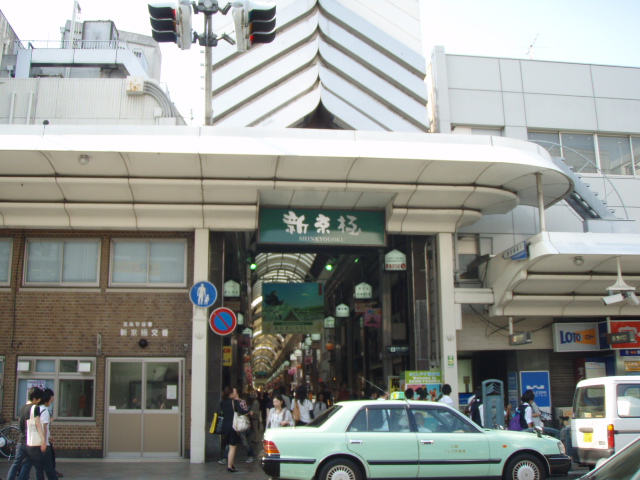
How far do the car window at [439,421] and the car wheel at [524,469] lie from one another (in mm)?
771

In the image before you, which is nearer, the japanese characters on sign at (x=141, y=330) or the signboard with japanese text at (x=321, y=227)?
the japanese characters on sign at (x=141, y=330)

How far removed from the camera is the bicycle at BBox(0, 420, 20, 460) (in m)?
15.8

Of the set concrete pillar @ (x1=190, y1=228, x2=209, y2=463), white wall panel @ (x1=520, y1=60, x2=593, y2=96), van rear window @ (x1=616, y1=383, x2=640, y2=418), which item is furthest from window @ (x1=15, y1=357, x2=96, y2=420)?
white wall panel @ (x1=520, y1=60, x2=593, y2=96)

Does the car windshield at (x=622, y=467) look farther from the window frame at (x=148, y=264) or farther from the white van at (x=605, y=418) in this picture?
the window frame at (x=148, y=264)

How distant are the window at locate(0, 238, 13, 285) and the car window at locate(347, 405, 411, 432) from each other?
1072 cm

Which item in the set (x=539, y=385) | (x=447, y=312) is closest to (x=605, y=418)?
(x=447, y=312)

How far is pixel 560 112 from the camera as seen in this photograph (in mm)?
21641

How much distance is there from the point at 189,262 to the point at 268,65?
713cm

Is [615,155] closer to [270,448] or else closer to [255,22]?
[255,22]

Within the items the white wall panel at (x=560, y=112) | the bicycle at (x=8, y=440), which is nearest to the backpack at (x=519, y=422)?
the white wall panel at (x=560, y=112)

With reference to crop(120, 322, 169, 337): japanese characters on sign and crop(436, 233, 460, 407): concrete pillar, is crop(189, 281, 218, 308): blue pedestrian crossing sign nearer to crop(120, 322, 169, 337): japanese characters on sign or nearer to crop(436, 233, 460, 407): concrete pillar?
crop(120, 322, 169, 337): japanese characters on sign

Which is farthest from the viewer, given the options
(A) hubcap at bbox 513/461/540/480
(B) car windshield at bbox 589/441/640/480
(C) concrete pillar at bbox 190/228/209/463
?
(C) concrete pillar at bbox 190/228/209/463

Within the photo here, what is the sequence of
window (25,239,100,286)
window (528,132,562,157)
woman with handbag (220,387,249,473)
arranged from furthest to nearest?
window (528,132,562,157) < window (25,239,100,286) < woman with handbag (220,387,249,473)

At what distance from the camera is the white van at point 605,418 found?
1201 cm
